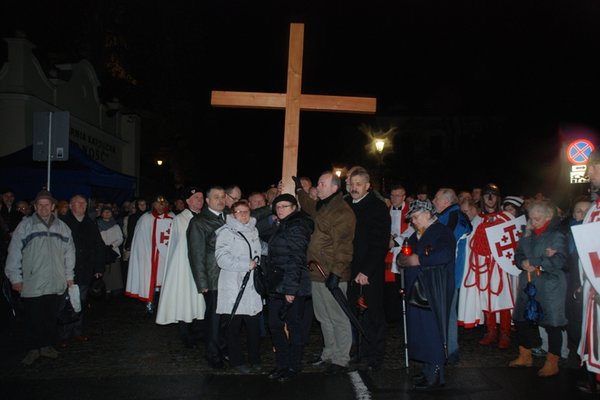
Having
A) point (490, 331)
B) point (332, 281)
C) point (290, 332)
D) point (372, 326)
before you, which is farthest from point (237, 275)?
point (490, 331)

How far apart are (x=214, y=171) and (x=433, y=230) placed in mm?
38095

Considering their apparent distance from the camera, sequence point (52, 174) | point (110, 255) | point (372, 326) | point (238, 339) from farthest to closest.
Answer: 1. point (52, 174)
2. point (110, 255)
3. point (372, 326)
4. point (238, 339)

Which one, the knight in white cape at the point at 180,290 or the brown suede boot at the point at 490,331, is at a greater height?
the knight in white cape at the point at 180,290

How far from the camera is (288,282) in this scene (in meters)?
5.54

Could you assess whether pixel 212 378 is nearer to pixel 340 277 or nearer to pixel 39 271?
pixel 340 277

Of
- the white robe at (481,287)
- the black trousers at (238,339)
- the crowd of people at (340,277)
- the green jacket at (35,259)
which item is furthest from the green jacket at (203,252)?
the white robe at (481,287)

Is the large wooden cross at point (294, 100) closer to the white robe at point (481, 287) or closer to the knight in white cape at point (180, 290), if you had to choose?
the knight in white cape at point (180, 290)

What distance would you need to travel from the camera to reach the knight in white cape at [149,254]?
870 centimetres

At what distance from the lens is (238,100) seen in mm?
7211

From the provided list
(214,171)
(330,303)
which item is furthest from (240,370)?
(214,171)

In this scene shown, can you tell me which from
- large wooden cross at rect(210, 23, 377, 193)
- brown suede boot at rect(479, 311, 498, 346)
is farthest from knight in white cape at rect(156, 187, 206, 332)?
brown suede boot at rect(479, 311, 498, 346)

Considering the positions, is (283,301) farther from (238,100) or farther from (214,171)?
(214,171)

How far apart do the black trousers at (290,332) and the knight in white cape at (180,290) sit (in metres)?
1.55

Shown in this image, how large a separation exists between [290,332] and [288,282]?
0.61 meters
